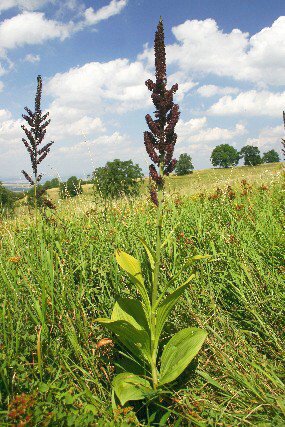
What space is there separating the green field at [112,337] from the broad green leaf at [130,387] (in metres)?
0.11

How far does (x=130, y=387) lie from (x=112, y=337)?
24.8 inches

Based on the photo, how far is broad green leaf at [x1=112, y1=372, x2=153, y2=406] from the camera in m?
2.46

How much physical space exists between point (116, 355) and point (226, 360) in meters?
1.11

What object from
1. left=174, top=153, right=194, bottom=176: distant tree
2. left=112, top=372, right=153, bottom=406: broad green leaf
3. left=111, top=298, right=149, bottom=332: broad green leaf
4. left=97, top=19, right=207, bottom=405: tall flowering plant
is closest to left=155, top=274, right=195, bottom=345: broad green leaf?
left=97, top=19, right=207, bottom=405: tall flowering plant

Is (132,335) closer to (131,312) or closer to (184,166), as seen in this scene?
(131,312)

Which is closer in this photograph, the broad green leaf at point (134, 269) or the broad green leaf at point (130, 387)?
the broad green leaf at point (130, 387)

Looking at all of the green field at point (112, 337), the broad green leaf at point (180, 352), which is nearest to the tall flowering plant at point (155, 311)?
the broad green leaf at point (180, 352)

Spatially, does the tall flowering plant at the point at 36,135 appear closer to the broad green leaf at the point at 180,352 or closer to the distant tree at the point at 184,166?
the broad green leaf at the point at 180,352

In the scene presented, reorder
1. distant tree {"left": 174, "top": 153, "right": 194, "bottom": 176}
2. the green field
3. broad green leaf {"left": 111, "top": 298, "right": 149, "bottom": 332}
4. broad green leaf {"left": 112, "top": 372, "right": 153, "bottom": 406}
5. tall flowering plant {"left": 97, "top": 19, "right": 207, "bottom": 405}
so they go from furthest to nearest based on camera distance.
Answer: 1. distant tree {"left": 174, "top": 153, "right": 194, "bottom": 176}
2. broad green leaf {"left": 111, "top": 298, "right": 149, "bottom": 332}
3. tall flowering plant {"left": 97, "top": 19, "right": 207, "bottom": 405}
4. broad green leaf {"left": 112, "top": 372, "right": 153, "bottom": 406}
5. the green field

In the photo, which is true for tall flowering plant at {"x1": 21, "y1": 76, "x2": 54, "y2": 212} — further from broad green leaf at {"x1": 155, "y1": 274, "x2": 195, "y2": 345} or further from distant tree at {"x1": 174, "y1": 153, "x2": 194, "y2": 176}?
distant tree at {"x1": 174, "y1": 153, "x2": 194, "y2": 176}

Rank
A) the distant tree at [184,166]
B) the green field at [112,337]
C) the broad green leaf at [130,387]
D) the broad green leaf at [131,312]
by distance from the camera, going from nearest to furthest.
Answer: the green field at [112,337] < the broad green leaf at [130,387] < the broad green leaf at [131,312] < the distant tree at [184,166]

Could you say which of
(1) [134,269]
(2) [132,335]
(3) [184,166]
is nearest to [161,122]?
(1) [134,269]

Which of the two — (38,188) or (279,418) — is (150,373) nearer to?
(279,418)

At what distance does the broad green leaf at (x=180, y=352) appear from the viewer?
2553 mm
